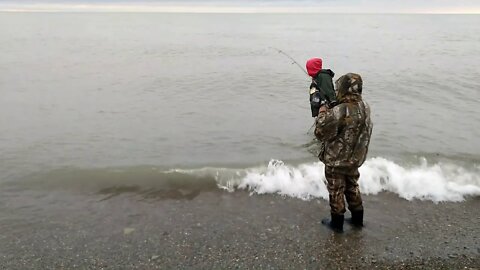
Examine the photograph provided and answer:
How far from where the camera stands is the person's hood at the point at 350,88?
4.70 m

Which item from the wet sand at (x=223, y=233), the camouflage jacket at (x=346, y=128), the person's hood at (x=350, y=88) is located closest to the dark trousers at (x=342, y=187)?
the camouflage jacket at (x=346, y=128)

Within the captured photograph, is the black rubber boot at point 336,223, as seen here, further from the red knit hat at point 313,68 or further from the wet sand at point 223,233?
the red knit hat at point 313,68

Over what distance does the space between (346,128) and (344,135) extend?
91mm

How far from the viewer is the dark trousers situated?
5115 mm

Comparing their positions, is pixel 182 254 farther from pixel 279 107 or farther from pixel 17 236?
pixel 279 107

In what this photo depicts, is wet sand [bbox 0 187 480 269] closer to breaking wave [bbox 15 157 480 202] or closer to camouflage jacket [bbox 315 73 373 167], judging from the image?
breaking wave [bbox 15 157 480 202]

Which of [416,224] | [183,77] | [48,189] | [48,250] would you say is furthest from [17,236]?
[183,77]

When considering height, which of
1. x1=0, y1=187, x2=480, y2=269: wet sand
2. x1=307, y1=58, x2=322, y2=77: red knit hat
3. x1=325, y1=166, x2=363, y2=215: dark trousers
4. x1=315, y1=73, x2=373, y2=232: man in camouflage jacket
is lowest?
x1=0, y1=187, x2=480, y2=269: wet sand

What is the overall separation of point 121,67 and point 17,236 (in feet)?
64.4

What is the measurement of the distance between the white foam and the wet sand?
0.83 ft

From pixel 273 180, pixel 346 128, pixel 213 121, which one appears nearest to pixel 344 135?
pixel 346 128

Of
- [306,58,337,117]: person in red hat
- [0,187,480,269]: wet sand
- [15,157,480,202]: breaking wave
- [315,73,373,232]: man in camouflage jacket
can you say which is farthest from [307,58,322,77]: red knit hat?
[15,157,480,202]: breaking wave

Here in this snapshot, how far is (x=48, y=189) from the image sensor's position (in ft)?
24.6

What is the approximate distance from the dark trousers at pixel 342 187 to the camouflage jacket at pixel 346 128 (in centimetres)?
11
